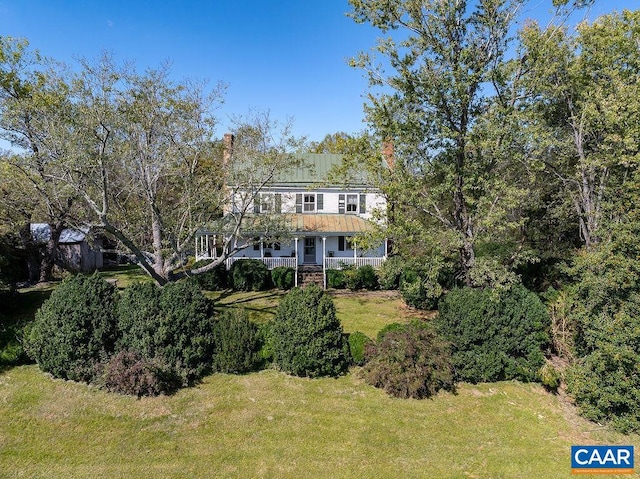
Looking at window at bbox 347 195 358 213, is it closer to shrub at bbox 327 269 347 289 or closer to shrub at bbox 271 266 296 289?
shrub at bbox 327 269 347 289

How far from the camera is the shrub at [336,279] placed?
2055cm

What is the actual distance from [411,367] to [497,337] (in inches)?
108

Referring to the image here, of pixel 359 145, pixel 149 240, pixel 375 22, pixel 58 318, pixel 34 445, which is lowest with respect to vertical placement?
pixel 34 445

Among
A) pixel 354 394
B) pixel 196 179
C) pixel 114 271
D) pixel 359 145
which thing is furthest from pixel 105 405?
pixel 114 271

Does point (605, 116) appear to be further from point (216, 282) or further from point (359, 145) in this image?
point (216, 282)

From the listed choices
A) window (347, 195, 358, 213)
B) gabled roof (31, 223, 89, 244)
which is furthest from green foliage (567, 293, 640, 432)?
gabled roof (31, 223, 89, 244)

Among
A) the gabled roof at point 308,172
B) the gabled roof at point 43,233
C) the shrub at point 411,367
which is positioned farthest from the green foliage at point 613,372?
the gabled roof at point 43,233

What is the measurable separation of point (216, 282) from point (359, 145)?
1199 cm

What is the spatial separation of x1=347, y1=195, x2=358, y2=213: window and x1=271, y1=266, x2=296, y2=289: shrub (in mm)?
6960

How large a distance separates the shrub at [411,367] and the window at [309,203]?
15644 millimetres

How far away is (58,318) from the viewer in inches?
374

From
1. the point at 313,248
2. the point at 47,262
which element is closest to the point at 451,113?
the point at 313,248

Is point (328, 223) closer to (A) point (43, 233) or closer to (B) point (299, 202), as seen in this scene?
(B) point (299, 202)

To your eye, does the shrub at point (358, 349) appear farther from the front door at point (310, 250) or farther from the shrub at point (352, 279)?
the front door at point (310, 250)
